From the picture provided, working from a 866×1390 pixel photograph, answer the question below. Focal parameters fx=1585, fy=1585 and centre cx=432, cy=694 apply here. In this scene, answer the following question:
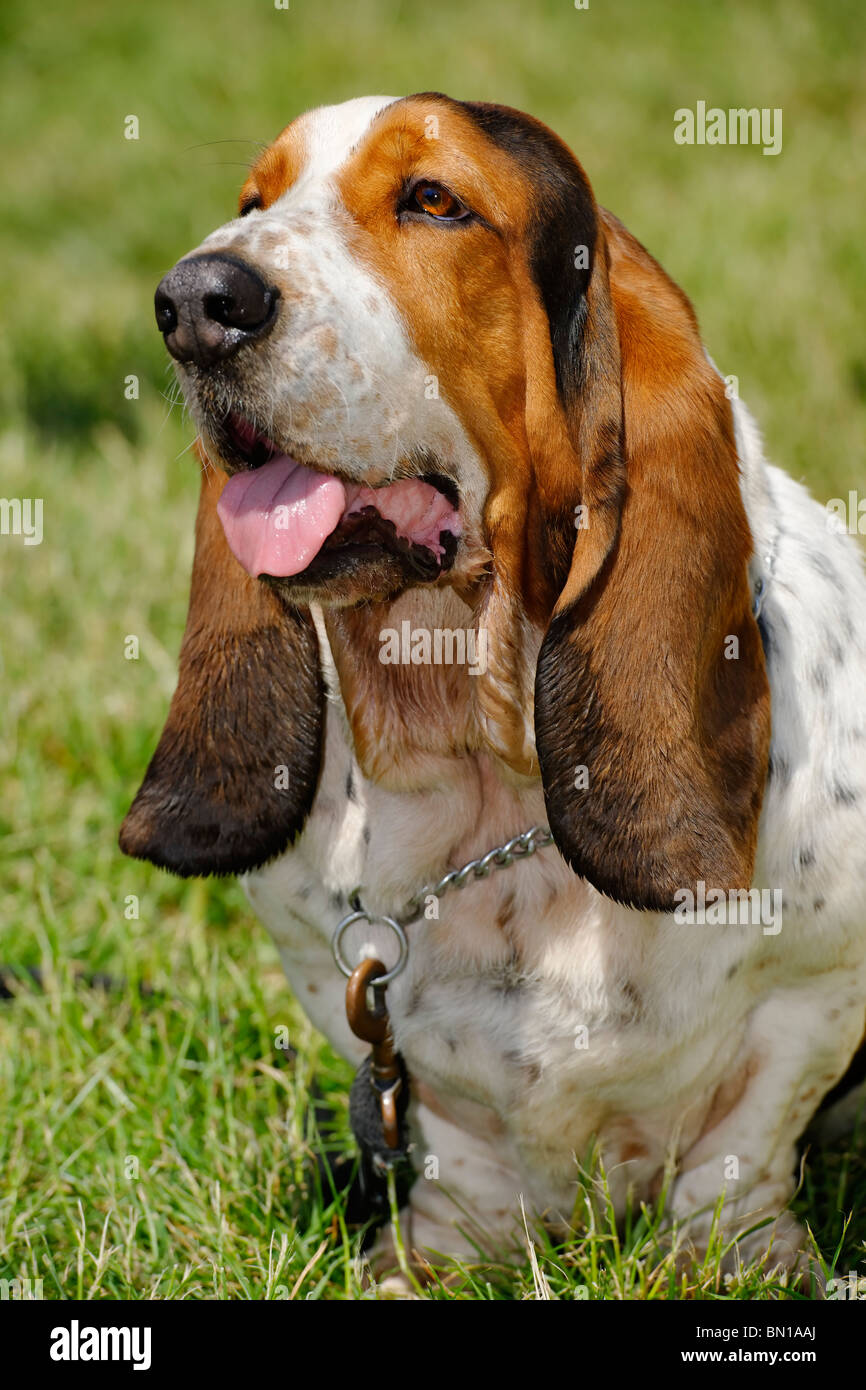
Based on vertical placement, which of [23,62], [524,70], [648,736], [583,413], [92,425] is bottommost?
[648,736]

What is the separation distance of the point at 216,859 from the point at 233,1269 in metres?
0.82

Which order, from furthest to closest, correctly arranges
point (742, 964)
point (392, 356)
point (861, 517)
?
point (861, 517) < point (742, 964) < point (392, 356)

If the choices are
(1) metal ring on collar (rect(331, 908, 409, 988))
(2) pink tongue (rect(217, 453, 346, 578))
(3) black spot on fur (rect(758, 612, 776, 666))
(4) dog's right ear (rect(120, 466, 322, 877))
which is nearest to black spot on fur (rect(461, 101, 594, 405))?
(2) pink tongue (rect(217, 453, 346, 578))

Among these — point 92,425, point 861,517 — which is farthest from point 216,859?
point 92,425

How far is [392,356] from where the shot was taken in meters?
2.57

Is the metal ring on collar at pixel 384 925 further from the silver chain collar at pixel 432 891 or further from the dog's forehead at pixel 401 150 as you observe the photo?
the dog's forehead at pixel 401 150

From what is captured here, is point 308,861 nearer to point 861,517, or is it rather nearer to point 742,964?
point 742,964

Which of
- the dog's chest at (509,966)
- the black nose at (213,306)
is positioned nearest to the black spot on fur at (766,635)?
the dog's chest at (509,966)

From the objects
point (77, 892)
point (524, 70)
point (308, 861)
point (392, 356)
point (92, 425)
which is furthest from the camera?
point (524, 70)

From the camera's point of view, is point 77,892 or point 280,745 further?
point 77,892

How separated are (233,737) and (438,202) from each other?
1.06 m

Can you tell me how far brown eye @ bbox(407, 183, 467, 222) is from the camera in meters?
2.63

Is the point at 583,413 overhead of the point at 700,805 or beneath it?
overhead

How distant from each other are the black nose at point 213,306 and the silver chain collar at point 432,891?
103 centimetres
